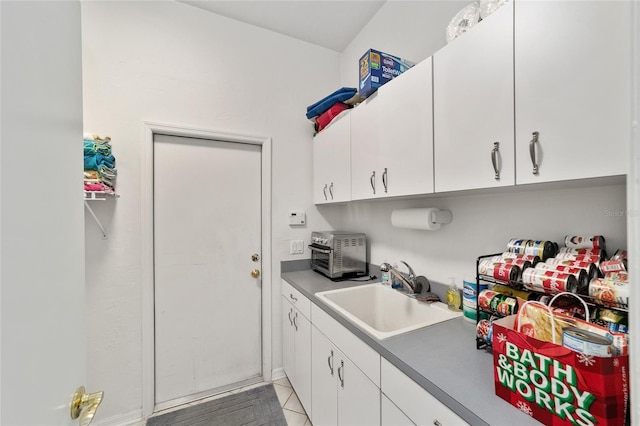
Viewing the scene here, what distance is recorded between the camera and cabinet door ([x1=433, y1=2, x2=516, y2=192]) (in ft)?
2.82

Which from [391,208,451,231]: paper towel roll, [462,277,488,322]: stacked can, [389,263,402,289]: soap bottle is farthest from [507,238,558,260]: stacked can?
[389,263,402,289]: soap bottle

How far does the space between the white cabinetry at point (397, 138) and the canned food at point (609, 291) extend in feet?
1.90

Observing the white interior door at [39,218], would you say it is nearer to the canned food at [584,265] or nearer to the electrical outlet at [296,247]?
the canned food at [584,265]

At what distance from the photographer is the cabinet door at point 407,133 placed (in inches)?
45.3

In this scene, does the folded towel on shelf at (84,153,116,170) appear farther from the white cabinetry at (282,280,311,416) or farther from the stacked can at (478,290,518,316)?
the stacked can at (478,290,518,316)

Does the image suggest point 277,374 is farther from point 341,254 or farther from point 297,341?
point 341,254

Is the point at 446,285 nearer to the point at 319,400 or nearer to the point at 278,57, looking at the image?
the point at 319,400

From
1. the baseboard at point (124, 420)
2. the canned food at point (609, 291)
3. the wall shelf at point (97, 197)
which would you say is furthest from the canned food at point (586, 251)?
the baseboard at point (124, 420)

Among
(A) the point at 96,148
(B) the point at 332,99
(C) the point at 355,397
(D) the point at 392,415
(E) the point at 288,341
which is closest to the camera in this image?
(D) the point at 392,415

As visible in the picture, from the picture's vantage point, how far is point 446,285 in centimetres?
144

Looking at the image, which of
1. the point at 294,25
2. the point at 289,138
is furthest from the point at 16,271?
the point at 294,25

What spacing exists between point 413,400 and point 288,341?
135 cm

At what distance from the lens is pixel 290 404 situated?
184 cm

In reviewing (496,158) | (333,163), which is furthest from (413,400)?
(333,163)
